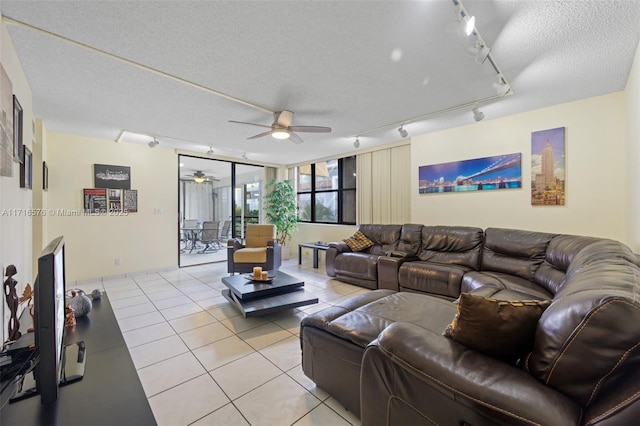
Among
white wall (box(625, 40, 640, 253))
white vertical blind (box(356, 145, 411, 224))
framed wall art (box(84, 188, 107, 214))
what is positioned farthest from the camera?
white vertical blind (box(356, 145, 411, 224))

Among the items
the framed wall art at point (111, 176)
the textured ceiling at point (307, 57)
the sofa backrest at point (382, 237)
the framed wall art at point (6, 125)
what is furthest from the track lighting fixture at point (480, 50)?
the framed wall art at point (111, 176)

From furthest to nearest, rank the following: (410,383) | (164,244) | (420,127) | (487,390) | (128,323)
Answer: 1. (164,244)
2. (420,127)
3. (128,323)
4. (410,383)
5. (487,390)

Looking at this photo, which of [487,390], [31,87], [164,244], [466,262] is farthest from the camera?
[164,244]

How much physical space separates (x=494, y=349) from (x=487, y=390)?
238 millimetres

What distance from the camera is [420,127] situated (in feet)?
13.2

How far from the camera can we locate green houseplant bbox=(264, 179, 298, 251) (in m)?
6.23

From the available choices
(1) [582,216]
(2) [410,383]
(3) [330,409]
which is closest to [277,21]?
(2) [410,383]

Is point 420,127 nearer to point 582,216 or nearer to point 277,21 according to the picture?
point 582,216

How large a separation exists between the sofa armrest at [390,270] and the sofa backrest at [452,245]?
355 mm

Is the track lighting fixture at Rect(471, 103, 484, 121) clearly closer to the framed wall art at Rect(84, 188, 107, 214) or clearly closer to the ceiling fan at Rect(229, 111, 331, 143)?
the ceiling fan at Rect(229, 111, 331, 143)

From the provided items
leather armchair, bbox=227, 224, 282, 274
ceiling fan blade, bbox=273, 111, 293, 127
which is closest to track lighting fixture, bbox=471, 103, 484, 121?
ceiling fan blade, bbox=273, 111, 293, 127

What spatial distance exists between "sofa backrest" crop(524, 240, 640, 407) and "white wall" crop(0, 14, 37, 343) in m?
2.76

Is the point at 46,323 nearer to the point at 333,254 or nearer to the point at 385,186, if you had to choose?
the point at 333,254

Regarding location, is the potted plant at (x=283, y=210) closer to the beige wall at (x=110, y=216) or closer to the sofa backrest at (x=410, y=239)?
the beige wall at (x=110, y=216)
